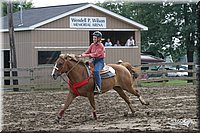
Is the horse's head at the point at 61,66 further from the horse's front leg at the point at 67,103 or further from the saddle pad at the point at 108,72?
A: the saddle pad at the point at 108,72

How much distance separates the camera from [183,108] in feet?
39.9

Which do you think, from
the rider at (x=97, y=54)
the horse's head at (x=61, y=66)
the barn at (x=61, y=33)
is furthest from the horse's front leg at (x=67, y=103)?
the barn at (x=61, y=33)

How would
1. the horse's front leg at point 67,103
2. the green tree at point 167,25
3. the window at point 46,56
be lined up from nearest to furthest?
the horse's front leg at point 67,103 < the window at point 46,56 < the green tree at point 167,25

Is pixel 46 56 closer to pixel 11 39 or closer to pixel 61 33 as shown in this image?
pixel 61 33

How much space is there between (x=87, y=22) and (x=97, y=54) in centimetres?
1458

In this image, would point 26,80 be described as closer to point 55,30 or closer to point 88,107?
point 55,30

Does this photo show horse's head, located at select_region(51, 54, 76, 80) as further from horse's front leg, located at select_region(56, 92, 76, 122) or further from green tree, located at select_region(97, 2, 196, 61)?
green tree, located at select_region(97, 2, 196, 61)

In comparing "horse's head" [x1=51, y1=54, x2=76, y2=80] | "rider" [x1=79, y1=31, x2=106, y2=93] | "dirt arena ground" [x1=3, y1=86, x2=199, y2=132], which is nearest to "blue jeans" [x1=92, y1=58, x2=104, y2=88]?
"rider" [x1=79, y1=31, x2=106, y2=93]

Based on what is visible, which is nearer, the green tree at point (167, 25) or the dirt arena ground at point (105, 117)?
the dirt arena ground at point (105, 117)

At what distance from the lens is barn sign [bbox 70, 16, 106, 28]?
962 inches

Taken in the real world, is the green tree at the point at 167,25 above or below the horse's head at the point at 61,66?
above

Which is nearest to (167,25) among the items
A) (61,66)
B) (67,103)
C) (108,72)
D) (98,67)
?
(108,72)

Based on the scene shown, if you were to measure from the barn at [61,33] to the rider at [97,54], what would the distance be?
42.4 feet

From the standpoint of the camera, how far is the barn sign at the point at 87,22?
962 inches
